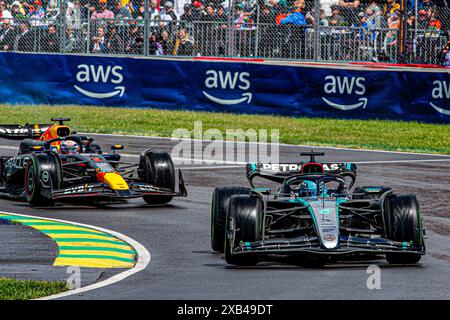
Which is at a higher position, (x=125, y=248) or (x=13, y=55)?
(x=13, y=55)

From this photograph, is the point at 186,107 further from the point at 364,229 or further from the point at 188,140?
the point at 364,229

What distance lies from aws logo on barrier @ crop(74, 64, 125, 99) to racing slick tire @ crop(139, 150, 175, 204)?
40.3 feet

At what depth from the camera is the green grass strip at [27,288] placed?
365 inches

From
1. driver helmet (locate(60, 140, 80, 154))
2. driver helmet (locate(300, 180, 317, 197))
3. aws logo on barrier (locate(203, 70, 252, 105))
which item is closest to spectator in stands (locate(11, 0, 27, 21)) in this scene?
aws logo on barrier (locate(203, 70, 252, 105))

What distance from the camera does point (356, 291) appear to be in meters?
9.49

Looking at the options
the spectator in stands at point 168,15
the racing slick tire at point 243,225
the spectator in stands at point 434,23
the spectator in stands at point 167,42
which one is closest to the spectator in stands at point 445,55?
the spectator in stands at point 434,23

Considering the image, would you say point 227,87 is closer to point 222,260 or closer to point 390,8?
point 390,8

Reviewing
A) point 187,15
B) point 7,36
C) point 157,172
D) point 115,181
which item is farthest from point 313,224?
point 7,36

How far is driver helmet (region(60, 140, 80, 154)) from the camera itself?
16516mm

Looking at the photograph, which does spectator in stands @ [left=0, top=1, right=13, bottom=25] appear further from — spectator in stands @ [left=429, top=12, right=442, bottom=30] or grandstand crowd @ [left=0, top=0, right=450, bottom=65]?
spectator in stands @ [left=429, top=12, right=442, bottom=30]

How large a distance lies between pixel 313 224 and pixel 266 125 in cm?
1526

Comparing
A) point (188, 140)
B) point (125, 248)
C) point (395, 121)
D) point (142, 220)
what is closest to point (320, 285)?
point (125, 248)
